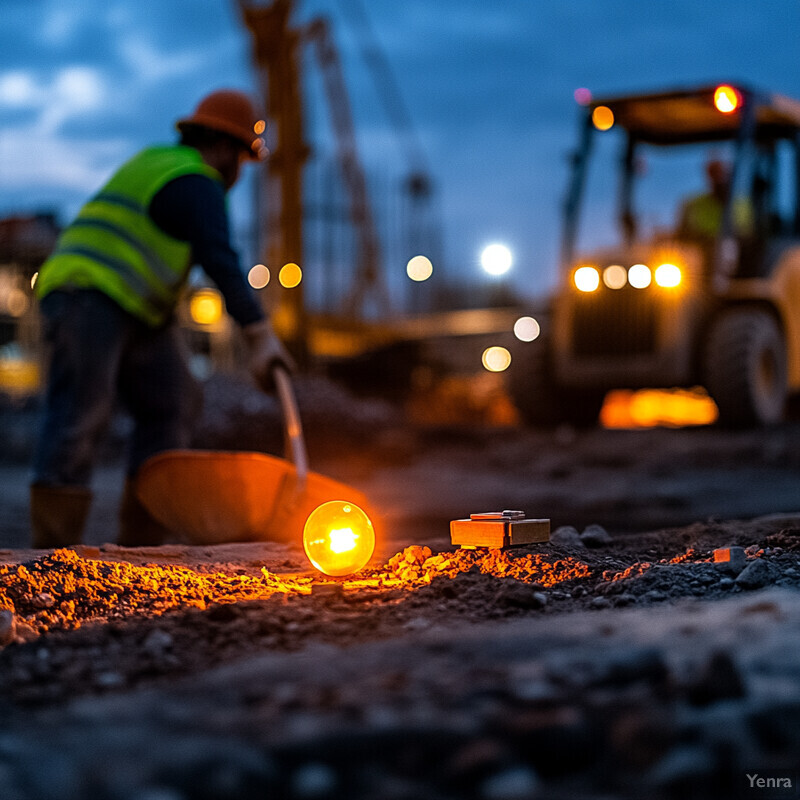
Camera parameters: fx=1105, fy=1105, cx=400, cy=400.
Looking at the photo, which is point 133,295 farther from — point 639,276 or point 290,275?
point 290,275

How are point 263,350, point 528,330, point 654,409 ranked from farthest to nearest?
point 654,409
point 528,330
point 263,350

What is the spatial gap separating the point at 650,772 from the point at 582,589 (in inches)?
48.4

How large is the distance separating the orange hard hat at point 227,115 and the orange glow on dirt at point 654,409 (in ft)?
27.3

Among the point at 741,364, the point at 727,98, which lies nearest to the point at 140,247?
the point at 741,364

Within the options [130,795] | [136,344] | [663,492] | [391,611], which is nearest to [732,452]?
[663,492]

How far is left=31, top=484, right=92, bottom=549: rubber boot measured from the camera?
396 centimetres

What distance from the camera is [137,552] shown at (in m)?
3.52

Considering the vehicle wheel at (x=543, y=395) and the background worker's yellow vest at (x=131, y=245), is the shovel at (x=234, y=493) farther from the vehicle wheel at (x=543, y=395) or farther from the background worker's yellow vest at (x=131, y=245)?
the vehicle wheel at (x=543, y=395)

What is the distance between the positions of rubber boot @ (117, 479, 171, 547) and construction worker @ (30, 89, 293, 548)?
1cm

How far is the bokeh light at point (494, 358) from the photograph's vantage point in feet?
65.8

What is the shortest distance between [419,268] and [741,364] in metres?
17.7

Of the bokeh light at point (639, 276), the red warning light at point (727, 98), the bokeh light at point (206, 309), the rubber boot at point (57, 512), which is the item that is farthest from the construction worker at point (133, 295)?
the bokeh light at point (206, 309)

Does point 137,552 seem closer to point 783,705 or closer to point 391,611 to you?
point 391,611

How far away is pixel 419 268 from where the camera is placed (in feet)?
85.3
